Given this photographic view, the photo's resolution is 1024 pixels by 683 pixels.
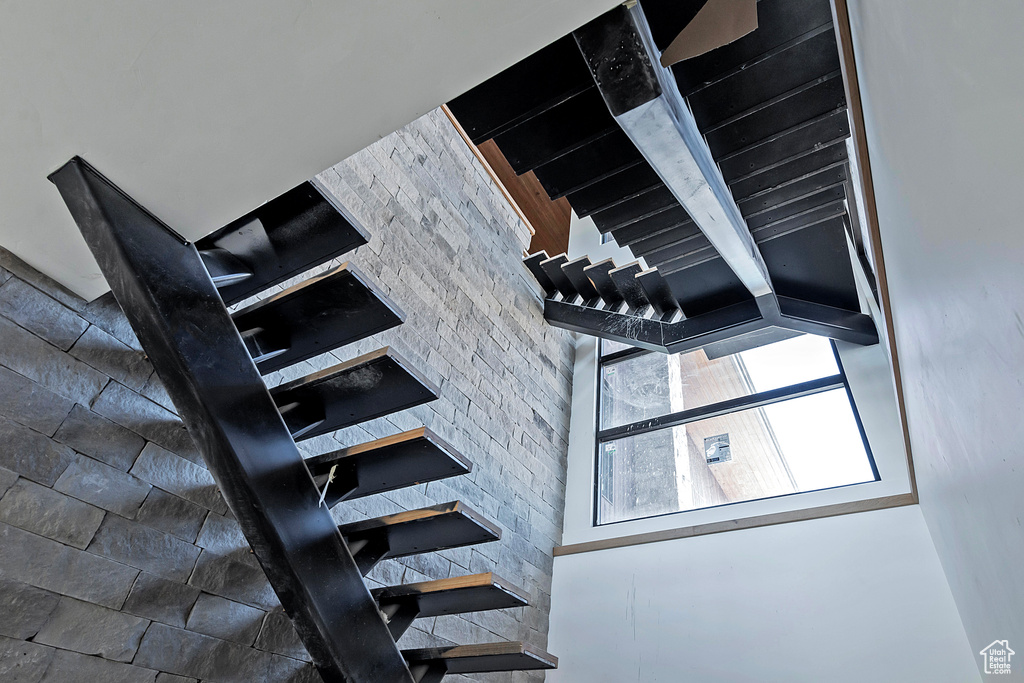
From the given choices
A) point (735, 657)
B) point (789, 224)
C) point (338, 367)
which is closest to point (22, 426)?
point (338, 367)

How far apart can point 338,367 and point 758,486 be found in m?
3.00

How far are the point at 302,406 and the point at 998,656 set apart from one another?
90.0 inches

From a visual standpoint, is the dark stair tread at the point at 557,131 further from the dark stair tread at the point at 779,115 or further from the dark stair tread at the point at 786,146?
the dark stair tread at the point at 786,146

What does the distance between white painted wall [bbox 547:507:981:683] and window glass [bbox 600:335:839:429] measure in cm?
114

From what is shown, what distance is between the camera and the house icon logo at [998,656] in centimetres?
177

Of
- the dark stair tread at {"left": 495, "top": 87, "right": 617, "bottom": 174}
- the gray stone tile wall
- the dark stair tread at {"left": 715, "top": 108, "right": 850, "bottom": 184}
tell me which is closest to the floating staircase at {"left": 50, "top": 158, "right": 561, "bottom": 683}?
the gray stone tile wall

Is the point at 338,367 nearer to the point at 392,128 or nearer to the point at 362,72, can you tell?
the point at 392,128

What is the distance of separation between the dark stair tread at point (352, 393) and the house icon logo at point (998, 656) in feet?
5.78

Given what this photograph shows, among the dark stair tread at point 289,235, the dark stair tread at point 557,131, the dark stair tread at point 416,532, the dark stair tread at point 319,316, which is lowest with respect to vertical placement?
the dark stair tread at point 416,532

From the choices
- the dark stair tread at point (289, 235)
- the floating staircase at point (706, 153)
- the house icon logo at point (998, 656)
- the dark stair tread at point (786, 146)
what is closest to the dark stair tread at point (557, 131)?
the floating staircase at point (706, 153)

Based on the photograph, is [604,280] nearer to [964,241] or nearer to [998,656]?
[998,656]

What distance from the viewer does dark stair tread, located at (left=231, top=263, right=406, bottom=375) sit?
177 cm

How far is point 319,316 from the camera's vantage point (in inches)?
74.6

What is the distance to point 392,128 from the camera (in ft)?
5.01
